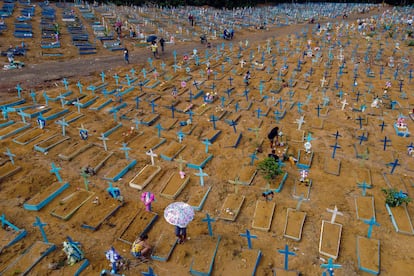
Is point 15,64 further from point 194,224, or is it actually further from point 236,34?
point 236,34

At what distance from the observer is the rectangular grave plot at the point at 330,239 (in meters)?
9.02

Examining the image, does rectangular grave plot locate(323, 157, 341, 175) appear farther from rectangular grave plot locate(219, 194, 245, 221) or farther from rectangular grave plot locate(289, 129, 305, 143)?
rectangular grave plot locate(219, 194, 245, 221)

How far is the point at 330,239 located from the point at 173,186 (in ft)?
19.1

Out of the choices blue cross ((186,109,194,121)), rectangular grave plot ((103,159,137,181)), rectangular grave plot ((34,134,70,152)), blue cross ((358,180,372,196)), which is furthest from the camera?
blue cross ((186,109,194,121))

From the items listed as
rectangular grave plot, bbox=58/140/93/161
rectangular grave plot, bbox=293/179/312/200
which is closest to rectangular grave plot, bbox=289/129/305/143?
rectangular grave plot, bbox=293/179/312/200

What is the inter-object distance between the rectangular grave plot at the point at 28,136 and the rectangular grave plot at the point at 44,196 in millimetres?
4083

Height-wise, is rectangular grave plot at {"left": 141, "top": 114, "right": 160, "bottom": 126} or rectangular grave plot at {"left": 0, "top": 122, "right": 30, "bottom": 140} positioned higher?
rectangular grave plot at {"left": 141, "top": 114, "right": 160, "bottom": 126}

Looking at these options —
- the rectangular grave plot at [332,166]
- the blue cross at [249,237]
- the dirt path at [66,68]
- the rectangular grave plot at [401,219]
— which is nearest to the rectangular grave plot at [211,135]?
the rectangular grave plot at [332,166]

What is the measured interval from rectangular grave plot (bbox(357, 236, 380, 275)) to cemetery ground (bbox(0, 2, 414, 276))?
0.04 m

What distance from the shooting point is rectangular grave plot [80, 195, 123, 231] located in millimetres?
9750

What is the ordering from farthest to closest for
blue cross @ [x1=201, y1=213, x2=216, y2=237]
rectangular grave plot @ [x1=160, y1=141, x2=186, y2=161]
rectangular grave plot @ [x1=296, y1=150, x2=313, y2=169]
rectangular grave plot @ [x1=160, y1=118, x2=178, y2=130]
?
1. rectangular grave plot @ [x1=160, y1=118, x2=178, y2=130]
2. rectangular grave plot @ [x1=160, y1=141, x2=186, y2=161]
3. rectangular grave plot @ [x1=296, y1=150, x2=313, y2=169]
4. blue cross @ [x1=201, y1=213, x2=216, y2=237]

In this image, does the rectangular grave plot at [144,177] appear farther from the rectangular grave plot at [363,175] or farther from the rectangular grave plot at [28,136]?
the rectangular grave plot at [363,175]

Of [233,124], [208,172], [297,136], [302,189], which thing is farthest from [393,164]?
[208,172]

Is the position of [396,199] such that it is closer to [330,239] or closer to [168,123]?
[330,239]
